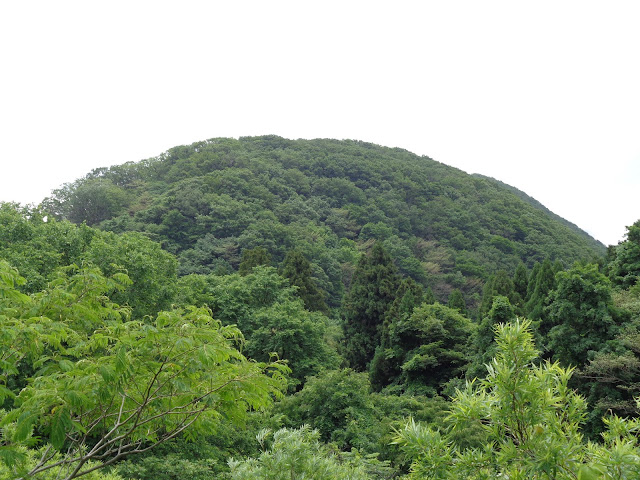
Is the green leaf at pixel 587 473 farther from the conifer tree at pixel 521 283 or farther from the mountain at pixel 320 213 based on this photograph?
the mountain at pixel 320 213

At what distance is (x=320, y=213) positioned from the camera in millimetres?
57094

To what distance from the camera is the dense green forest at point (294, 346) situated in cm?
315

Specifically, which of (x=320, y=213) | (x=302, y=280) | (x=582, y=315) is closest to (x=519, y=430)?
(x=582, y=315)

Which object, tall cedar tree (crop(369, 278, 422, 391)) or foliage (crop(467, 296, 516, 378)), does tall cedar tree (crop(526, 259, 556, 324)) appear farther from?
tall cedar tree (crop(369, 278, 422, 391))

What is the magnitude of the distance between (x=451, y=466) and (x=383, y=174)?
69670mm

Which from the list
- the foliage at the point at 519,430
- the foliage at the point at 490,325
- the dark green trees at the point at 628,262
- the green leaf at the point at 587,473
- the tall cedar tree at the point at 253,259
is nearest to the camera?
the green leaf at the point at 587,473

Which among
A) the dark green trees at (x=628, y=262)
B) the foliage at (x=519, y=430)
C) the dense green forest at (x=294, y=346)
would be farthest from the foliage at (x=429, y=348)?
the foliage at (x=519, y=430)

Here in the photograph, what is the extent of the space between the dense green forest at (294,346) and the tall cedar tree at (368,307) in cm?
11

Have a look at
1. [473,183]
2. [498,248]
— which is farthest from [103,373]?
[473,183]

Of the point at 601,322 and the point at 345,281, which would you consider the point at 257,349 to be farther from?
the point at 345,281

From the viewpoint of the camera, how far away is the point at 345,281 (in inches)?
1702

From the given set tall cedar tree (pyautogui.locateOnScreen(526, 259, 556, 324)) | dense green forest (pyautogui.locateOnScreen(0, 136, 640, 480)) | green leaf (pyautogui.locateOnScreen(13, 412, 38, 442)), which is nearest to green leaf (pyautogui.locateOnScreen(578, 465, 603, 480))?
dense green forest (pyautogui.locateOnScreen(0, 136, 640, 480))

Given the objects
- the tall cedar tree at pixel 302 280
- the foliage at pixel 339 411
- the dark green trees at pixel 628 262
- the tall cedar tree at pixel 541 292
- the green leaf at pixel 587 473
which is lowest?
the foliage at pixel 339 411

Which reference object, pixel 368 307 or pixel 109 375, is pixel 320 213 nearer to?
pixel 368 307
